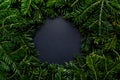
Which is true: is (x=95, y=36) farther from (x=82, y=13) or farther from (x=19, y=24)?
(x=19, y=24)

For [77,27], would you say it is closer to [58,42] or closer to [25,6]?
[58,42]

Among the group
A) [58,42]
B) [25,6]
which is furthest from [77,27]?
[25,6]

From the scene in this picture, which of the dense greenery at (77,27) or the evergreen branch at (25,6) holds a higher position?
the evergreen branch at (25,6)

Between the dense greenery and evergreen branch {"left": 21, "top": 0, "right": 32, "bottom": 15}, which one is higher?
evergreen branch {"left": 21, "top": 0, "right": 32, "bottom": 15}

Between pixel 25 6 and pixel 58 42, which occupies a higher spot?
pixel 25 6

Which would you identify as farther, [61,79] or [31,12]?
[31,12]

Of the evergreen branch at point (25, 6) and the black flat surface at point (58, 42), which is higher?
the evergreen branch at point (25, 6)

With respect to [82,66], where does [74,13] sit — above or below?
above

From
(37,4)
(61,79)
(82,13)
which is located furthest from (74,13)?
(61,79)
